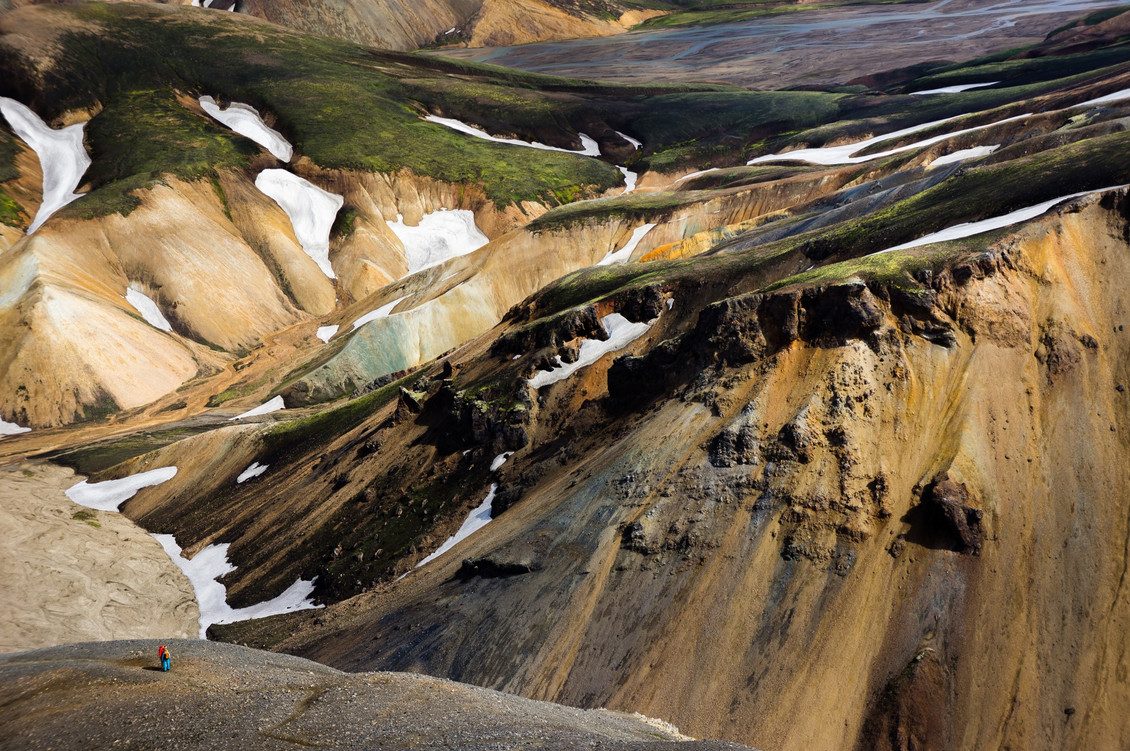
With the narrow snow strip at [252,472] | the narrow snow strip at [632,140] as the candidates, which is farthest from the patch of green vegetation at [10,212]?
the narrow snow strip at [632,140]

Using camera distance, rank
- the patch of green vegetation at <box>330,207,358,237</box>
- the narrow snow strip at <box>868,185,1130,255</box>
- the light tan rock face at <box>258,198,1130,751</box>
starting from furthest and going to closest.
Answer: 1. the patch of green vegetation at <box>330,207,358,237</box>
2. the narrow snow strip at <box>868,185,1130,255</box>
3. the light tan rock face at <box>258,198,1130,751</box>

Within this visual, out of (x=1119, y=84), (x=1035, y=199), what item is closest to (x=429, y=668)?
(x=1035, y=199)

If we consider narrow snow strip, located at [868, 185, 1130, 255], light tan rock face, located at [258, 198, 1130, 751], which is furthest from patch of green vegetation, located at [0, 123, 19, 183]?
narrow snow strip, located at [868, 185, 1130, 255]

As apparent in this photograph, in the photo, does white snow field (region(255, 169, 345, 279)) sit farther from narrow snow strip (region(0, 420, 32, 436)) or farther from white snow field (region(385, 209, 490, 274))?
narrow snow strip (region(0, 420, 32, 436))

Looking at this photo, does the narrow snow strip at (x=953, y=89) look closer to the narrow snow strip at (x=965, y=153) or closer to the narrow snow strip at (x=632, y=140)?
the narrow snow strip at (x=632, y=140)

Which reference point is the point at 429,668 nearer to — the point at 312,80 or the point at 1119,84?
the point at 1119,84
